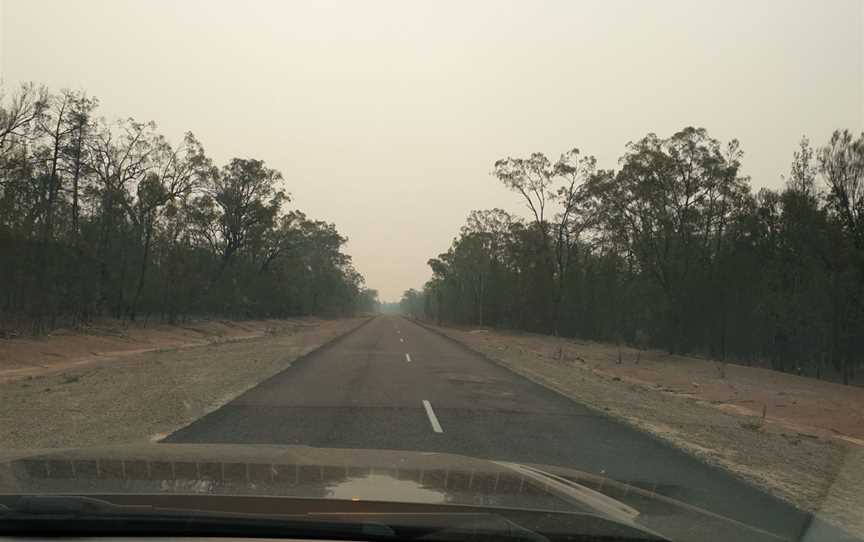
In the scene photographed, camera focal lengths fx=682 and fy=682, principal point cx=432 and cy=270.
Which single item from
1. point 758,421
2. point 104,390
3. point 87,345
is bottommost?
point 87,345

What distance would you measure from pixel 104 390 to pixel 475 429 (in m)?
9.40

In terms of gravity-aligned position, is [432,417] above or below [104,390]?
above

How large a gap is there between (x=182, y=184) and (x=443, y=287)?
7109 cm

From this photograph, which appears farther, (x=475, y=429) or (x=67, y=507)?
(x=475, y=429)

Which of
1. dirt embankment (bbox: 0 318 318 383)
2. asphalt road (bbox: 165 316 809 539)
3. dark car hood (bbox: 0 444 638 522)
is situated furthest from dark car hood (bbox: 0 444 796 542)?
dirt embankment (bbox: 0 318 318 383)

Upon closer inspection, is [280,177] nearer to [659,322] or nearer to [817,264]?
[659,322]

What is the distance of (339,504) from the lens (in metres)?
3.71

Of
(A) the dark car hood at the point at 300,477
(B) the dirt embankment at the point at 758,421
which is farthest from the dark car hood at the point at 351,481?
(B) the dirt embankment at the point at 758,421

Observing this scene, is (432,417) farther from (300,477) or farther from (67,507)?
(67,507)

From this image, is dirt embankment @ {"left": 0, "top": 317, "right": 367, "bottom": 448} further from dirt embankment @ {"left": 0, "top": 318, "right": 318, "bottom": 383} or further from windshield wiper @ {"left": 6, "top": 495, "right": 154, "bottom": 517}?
windshield wiper @ {"left": 6, "top": 495, "right": 154, "bottom": 517}

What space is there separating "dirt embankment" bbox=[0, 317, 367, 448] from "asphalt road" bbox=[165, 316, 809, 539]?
84cm

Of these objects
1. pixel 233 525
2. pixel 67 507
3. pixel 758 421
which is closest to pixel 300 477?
pixel 233 525

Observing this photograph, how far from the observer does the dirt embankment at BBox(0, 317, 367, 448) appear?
32.4 feet

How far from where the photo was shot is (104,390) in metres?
Result: 15.4
